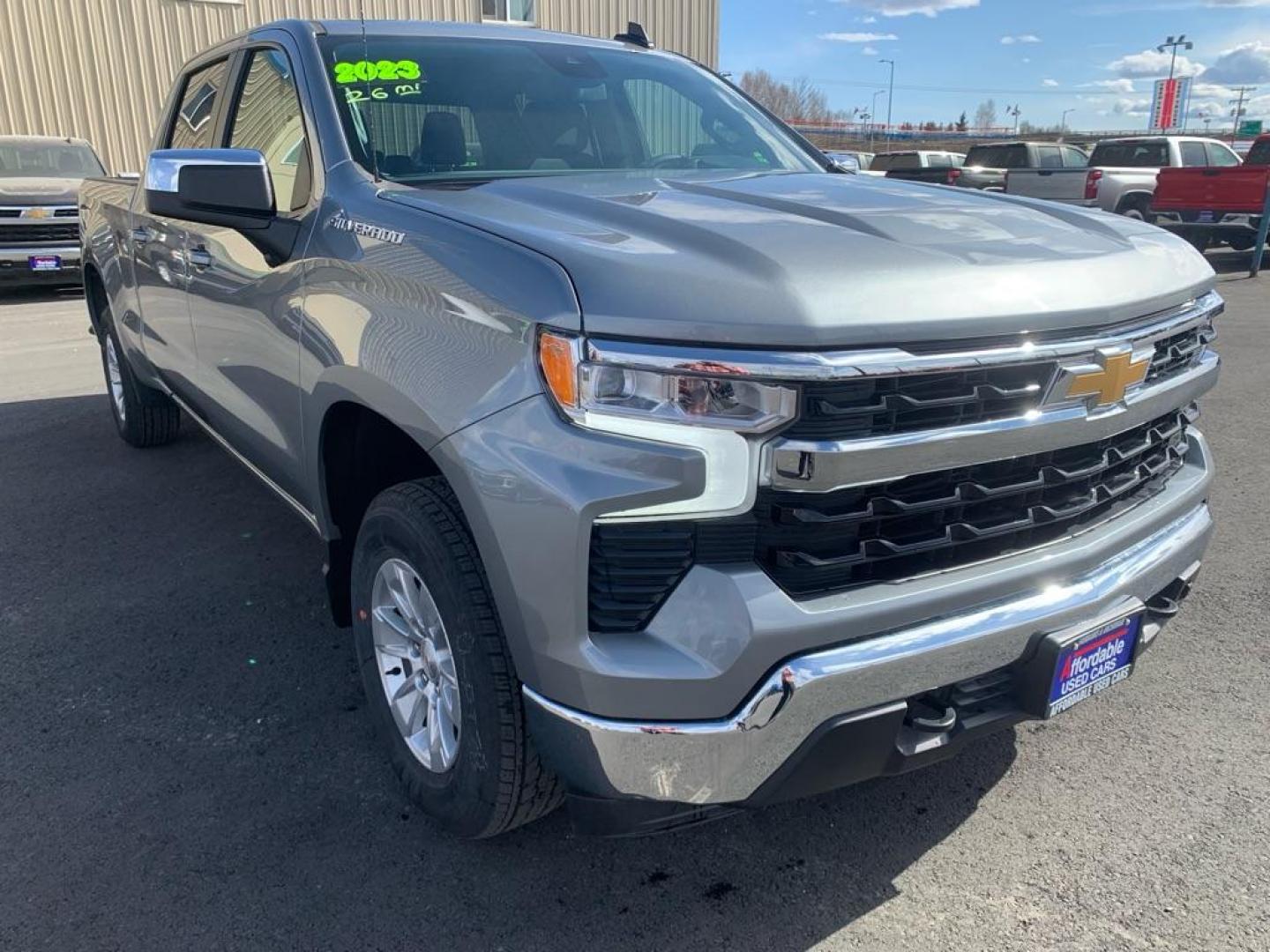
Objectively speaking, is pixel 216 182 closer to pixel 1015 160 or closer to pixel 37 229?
pixel 37 229

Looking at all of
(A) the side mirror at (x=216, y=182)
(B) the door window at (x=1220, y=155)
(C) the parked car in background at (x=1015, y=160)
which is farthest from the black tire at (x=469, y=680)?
(B) the door window at (x=1220, y=155)

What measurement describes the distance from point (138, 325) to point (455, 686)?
329cm

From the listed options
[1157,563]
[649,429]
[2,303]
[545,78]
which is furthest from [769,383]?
[2,303]

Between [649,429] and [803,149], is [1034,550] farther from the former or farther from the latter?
[803,149]

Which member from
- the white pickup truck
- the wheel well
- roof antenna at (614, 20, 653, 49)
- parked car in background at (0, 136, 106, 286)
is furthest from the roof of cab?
the white pickup truck

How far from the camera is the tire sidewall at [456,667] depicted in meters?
2.05

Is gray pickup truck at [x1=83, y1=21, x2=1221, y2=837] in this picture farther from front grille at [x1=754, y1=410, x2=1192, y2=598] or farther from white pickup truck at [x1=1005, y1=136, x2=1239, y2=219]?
white pickup truck at [x1=1005, y1=136, x2=1239, y2=219]

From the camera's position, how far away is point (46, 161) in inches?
502

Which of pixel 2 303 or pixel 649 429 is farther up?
pixel 649 429

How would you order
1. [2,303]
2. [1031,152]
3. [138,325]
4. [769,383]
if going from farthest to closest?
[1031,152] < [2,303] < [138,325] < [769,383]

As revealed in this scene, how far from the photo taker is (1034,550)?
6.89ft

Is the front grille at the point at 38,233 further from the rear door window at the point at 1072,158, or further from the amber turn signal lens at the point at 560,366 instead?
the rear door window at the point at 1072,158

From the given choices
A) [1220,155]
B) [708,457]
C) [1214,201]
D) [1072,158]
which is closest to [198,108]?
[708,457]

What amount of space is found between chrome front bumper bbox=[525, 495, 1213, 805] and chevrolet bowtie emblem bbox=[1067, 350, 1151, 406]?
0.41m
